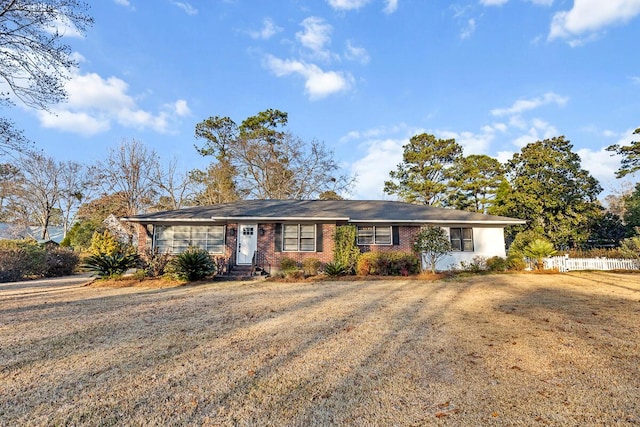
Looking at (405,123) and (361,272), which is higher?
(405,123)

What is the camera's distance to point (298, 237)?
597 inches

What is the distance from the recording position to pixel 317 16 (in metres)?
13.9

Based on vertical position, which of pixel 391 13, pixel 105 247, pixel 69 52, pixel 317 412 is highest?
pixel 391 13

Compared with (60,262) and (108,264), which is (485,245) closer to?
(108,264)

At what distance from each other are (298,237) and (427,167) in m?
20.0

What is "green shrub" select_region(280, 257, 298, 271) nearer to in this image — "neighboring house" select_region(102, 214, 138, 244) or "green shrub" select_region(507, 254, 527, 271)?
"green shrub" select_region(507, 254, 527, 271)

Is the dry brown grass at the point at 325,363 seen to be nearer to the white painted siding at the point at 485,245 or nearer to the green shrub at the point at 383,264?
the green shrub at the point at 383,264

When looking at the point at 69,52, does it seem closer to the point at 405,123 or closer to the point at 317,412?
the point at 317,412

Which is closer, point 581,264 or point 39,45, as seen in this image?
point 39,45

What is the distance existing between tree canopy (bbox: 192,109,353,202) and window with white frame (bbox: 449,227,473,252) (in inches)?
597

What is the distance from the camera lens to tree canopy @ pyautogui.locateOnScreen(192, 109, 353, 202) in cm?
2886

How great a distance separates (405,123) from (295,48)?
9936 millimetres

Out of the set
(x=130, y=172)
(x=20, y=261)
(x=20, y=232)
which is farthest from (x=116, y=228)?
(x=20, y=232)

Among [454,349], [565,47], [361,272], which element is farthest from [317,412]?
[565,47]
